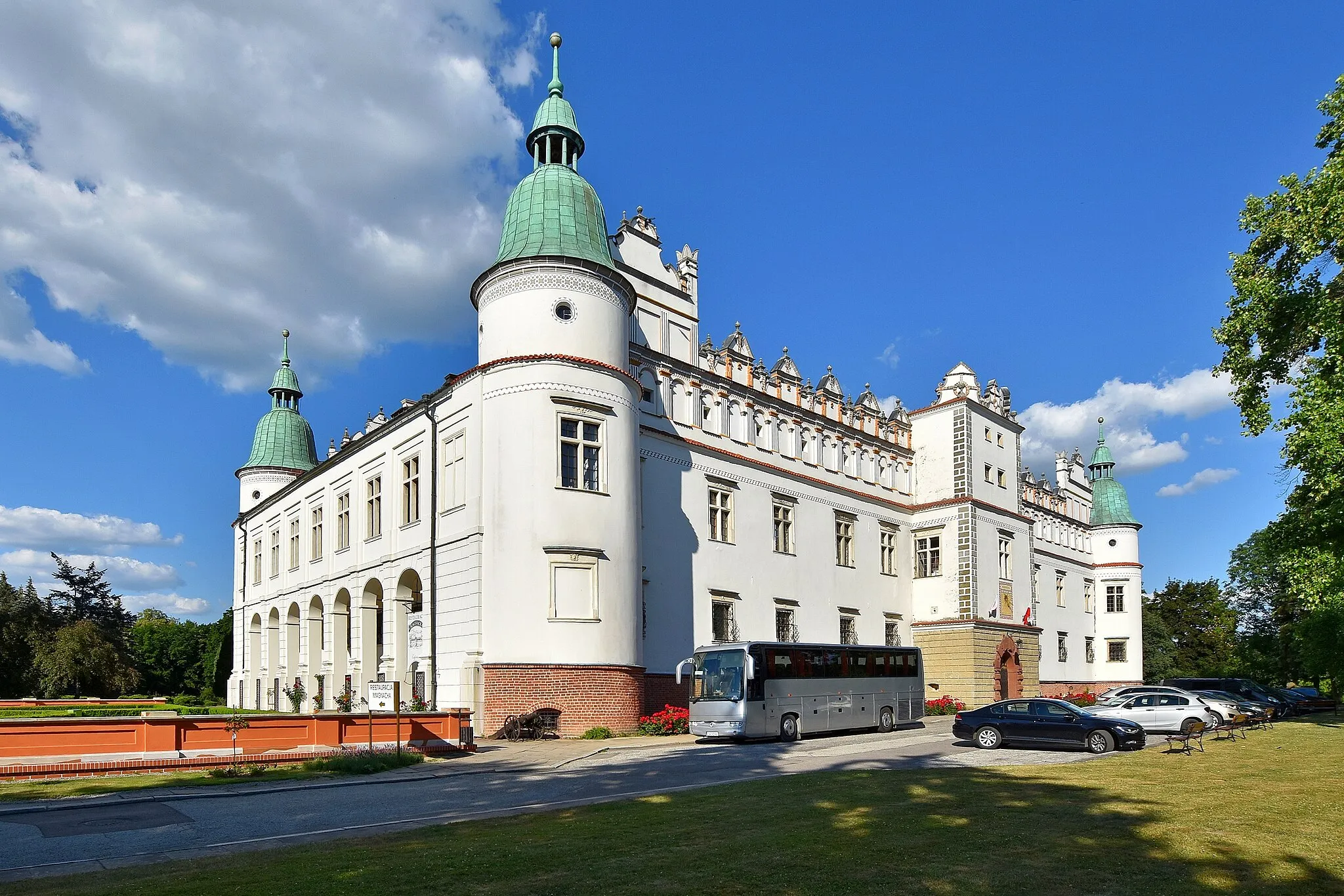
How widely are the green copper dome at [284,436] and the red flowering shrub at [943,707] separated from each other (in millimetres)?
35654

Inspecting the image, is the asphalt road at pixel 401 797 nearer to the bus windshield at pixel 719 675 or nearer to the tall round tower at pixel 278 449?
the bus windshield at pixel 719 675

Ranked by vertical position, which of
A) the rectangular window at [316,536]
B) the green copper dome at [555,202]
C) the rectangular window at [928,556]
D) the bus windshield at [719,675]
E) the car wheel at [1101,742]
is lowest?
the car wheel at [1101,742]

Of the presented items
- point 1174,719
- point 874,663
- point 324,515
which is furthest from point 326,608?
point 1174,719

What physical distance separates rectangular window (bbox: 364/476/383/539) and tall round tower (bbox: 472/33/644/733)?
9.27m

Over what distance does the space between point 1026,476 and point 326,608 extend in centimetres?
4040

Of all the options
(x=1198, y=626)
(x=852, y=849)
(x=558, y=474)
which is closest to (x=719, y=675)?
(x=558, y=474)

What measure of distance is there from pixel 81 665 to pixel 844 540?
42076 mm

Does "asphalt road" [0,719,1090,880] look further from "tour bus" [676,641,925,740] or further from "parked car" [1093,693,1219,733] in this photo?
"parked car" [1093,693,1219,733]

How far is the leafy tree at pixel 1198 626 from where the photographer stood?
3000 inches

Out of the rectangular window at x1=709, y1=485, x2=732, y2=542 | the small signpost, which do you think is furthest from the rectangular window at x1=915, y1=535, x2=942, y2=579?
the small signpost

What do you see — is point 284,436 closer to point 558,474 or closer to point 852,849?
point 558,474

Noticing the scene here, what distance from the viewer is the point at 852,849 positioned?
1045cm

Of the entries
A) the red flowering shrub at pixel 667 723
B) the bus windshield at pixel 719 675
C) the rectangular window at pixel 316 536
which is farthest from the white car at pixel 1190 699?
the rectangular window at pixel 316 536

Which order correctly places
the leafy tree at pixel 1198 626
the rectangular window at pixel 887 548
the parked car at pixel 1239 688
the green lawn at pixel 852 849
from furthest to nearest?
the leafy tree at pixel 1198 626, the rectangular window at pixel 887 548, the parked car at pixel 1239 688, the green lawn at pixel 852 849
